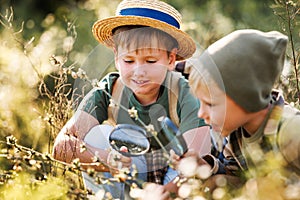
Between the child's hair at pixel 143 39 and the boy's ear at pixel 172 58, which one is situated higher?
the child's hair at pixel 143 39

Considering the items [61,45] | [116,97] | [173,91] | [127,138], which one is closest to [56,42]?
[61,45]

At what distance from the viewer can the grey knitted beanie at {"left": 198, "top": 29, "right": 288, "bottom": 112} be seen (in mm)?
1451

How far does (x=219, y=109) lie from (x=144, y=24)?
1.96 feet

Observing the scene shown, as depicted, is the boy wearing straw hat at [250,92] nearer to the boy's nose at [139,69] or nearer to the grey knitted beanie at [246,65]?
the grey knitted beanie at [246,65]

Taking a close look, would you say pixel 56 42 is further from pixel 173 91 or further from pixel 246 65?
pixel 246 65

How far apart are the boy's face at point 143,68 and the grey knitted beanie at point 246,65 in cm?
45

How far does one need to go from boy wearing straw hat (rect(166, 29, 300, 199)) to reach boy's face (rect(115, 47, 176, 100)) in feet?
1.32

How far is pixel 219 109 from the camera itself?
4.90 feet

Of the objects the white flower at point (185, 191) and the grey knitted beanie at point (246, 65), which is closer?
the white flower at point (185, 191)

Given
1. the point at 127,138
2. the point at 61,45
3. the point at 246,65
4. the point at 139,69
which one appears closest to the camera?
the point at 246,65

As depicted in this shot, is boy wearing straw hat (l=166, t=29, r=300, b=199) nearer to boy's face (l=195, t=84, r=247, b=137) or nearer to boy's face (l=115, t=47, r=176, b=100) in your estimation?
boy's face (l=195, t=84, r=247, b=137)

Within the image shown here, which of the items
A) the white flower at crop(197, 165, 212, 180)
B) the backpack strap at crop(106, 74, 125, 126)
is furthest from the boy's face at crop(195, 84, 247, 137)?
the backpack strap at crop(106, 74, 125, 126)

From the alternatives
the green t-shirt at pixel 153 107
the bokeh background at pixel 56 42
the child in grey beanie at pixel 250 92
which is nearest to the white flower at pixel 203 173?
the child in grey beanie at pixel 250 92

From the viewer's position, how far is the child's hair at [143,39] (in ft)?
6.48
